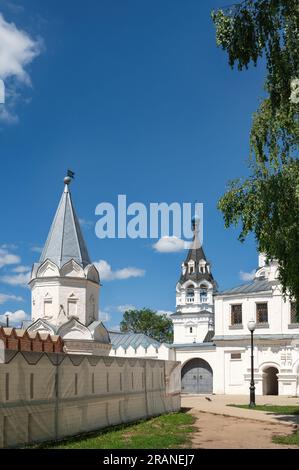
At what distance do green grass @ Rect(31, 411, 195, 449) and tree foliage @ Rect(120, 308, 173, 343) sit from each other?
69178 mm

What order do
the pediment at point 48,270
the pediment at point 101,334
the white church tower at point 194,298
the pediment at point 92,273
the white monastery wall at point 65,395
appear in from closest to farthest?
the white monastery wall at point 65,395 → the pediment at point 48,270 → the pediment at point 101,334 → the pediment at point 92,273 → the white church tower at point 194,298

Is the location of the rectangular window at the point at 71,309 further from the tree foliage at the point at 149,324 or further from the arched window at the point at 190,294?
the tree foliage at the point at 149,324

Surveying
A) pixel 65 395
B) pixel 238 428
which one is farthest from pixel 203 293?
pixel 65 395

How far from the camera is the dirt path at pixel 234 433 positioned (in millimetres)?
13367

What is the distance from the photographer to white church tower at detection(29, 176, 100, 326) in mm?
36344

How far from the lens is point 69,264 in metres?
36.8

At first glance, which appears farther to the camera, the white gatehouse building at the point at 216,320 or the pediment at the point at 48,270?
the pediment at the point at 48,270

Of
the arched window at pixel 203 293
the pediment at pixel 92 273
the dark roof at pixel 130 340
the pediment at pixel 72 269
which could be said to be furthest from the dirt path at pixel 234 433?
the arched window at pixel 203 293

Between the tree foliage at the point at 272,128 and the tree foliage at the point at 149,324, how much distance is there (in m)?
70.6

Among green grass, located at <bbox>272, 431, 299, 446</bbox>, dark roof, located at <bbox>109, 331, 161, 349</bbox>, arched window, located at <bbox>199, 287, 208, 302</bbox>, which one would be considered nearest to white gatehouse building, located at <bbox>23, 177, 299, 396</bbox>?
dark roof, located at <bbox>109, 331, 161, 349</bbox>

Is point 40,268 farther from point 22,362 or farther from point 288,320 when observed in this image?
point 22,362

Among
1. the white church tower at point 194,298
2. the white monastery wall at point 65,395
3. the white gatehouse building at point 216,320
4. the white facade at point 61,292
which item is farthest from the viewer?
the white church tower at point 194,298

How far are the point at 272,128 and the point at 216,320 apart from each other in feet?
78.1

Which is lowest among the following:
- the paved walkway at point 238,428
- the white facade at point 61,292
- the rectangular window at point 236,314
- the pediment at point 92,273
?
the paved walkway at point 238,428
